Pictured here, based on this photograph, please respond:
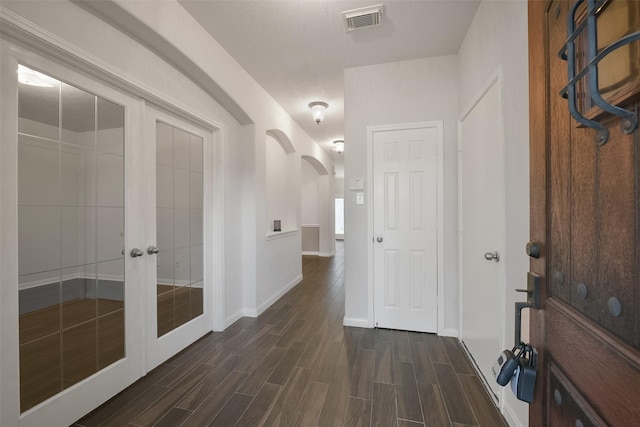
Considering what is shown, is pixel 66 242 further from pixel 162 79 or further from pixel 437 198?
pixel 437 198

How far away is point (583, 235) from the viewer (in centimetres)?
54

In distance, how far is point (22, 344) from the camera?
134 cm

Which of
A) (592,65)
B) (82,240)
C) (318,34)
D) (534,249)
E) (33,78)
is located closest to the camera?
(592,65)

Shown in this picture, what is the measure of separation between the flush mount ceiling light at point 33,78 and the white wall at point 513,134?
2579 mm

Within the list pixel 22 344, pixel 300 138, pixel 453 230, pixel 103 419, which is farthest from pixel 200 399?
pixel 300 138

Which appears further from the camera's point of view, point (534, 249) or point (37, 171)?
point (37, 171)

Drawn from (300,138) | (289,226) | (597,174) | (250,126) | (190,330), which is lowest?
(190,330)

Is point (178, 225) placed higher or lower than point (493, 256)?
higher

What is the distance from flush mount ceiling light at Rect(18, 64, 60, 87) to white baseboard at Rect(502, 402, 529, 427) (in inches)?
125

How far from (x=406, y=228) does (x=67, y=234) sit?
2.69 m

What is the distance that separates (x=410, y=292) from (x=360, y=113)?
1.99 m

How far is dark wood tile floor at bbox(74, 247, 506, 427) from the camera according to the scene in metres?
1.60

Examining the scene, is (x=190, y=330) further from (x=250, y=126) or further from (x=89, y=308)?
(x=250, y=126)

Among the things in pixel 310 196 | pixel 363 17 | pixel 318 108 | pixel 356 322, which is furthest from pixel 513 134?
pixel 310 196
